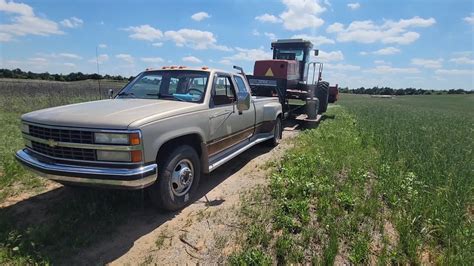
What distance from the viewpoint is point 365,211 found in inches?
151

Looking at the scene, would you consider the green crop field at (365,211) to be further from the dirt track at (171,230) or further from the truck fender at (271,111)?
the truck fender at (271,111)

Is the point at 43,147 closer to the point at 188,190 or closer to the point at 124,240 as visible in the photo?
the point at 124,240

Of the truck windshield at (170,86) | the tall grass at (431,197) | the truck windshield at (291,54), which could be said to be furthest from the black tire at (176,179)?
the truck windshield at (291,54)

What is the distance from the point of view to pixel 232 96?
5.42m

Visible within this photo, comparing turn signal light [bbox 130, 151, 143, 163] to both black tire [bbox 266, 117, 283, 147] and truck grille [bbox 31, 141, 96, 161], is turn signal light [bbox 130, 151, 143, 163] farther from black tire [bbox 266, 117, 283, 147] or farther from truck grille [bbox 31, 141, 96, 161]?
black tire [bbox 266, 117, 283, 147]

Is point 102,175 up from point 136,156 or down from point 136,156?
down

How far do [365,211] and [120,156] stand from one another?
3075mm

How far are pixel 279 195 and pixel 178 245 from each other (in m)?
1.68

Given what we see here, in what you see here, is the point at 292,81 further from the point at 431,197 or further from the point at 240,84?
the point at 431,197

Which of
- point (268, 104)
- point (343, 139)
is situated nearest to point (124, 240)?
point (268, 104)

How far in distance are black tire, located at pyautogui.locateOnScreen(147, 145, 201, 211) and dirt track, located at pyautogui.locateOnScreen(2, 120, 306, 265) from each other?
193 millimetres

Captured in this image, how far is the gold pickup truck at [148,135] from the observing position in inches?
128

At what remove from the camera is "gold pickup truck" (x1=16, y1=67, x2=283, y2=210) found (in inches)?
128

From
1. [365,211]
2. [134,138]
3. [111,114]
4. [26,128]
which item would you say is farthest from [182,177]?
[365,211]
